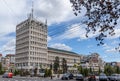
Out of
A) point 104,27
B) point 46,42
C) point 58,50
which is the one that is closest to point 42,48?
point 46,42

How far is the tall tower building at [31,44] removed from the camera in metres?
152

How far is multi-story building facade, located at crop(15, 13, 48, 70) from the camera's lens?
152000 mm

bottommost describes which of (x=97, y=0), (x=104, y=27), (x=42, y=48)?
(x=104, y=27)

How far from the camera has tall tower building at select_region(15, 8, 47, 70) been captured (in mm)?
152000

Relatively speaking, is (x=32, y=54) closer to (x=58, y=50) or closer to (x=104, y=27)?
(x=58, y=50)

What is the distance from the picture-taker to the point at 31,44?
506 feet

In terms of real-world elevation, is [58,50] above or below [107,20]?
above

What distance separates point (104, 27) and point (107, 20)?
30 centimetres

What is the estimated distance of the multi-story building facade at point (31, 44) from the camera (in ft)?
499

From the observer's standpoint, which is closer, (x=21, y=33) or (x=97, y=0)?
(x=97, y=0)

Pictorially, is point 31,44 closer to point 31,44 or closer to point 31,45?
point 31,44

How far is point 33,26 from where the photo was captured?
154m

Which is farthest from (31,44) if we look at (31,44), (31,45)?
(31,45)

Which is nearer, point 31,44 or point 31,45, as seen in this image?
point 31,45
